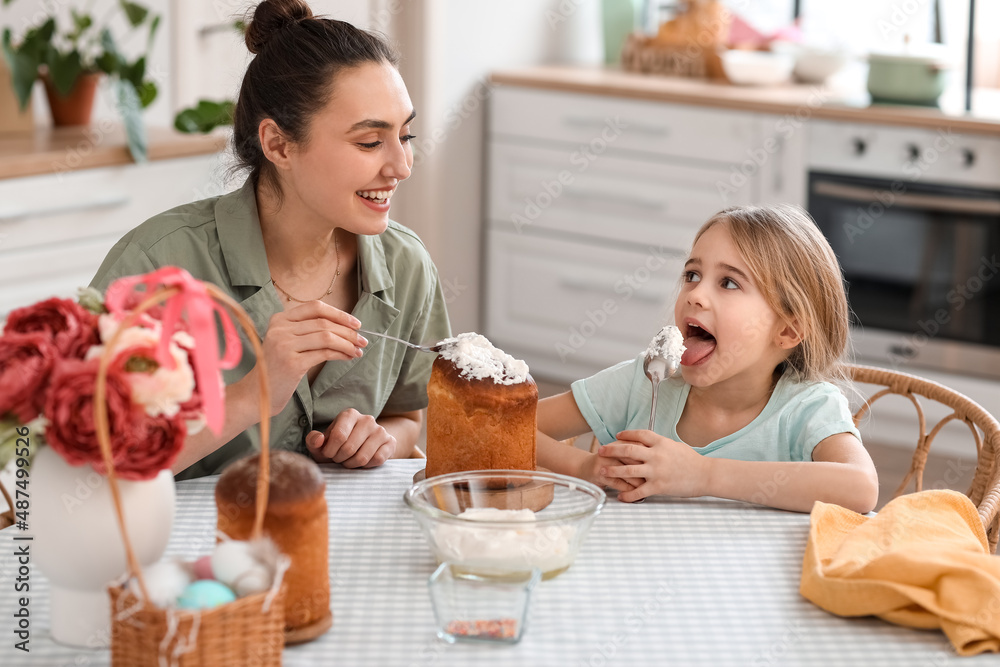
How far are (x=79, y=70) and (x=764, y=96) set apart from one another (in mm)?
2056

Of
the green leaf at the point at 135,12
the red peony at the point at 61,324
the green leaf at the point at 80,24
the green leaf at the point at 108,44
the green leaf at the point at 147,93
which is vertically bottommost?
the red peony at the point at 61,324

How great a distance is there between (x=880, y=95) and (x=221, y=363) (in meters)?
2.86

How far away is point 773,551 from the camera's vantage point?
3.98 ft

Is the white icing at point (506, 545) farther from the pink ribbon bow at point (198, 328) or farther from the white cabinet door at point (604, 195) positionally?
the white cabinet door at point (604, 195)

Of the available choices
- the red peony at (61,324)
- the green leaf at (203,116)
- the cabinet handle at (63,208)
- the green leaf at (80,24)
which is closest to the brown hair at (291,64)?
the red peony at (61,324)

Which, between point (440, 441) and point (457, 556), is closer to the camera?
point (457, 556)

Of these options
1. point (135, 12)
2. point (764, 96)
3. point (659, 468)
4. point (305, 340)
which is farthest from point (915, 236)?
point (305, 340)

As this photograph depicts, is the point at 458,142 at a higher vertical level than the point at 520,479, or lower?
higher

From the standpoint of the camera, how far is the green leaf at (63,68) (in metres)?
3.00

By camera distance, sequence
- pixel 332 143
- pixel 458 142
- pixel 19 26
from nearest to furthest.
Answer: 1. pixel 332 143
2. pixel 19 26
3. pixel 458 142

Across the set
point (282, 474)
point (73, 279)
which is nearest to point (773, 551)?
point (282, 474)

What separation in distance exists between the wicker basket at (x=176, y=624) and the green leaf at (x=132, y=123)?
2.18 metres

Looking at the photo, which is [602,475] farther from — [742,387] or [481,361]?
[742,387]

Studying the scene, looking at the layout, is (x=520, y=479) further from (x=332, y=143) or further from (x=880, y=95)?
(x=880, y=95)
